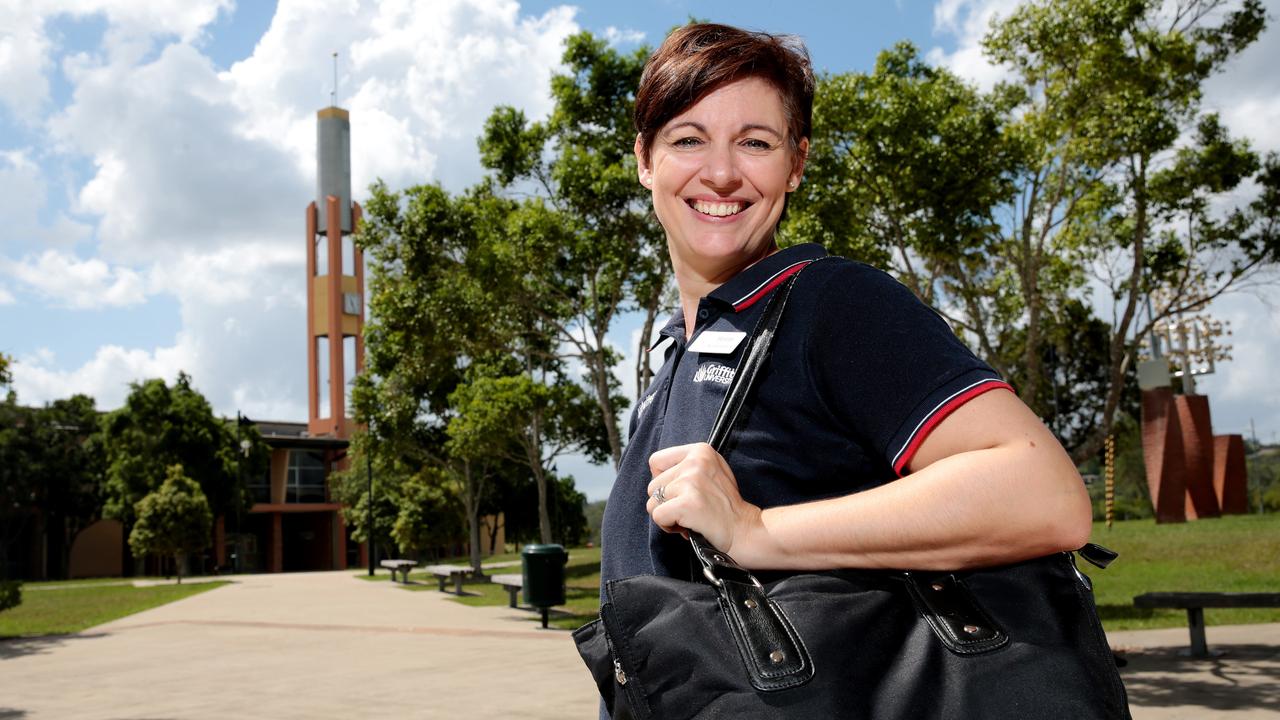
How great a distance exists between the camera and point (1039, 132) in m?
11.5

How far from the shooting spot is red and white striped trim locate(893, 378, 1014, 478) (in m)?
1.07

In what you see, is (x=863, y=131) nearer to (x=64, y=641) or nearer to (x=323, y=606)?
(x=64, y=641)

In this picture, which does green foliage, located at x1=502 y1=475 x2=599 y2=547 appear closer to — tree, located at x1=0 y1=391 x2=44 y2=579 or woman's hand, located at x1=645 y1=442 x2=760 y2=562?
tree, located at x1=0 y1=391 x2=44 y2=579

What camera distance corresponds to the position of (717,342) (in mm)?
1291

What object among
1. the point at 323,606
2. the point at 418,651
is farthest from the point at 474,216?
the point at 323,606

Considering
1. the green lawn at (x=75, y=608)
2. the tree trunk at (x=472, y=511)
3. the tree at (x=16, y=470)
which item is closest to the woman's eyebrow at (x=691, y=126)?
the green lawn at (x=75, y=608)

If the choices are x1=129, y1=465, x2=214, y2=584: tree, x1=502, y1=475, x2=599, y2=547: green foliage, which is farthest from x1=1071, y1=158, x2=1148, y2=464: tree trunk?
x1=129, y1=465, x2=214, y2=584: tree

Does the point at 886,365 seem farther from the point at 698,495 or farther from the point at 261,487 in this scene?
the point at 261,487

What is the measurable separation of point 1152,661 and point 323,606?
16926 millimetres

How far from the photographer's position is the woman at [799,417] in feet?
3.44

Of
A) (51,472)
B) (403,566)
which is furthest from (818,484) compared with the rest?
(51,472)

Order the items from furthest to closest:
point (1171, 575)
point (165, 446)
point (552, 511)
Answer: point (552, 511) → point (165, 446) → point (1171, 575)

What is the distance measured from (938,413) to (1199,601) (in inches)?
387

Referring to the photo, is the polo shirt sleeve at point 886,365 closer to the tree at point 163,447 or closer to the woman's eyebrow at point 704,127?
the woman's eyebrow at point 704,127
